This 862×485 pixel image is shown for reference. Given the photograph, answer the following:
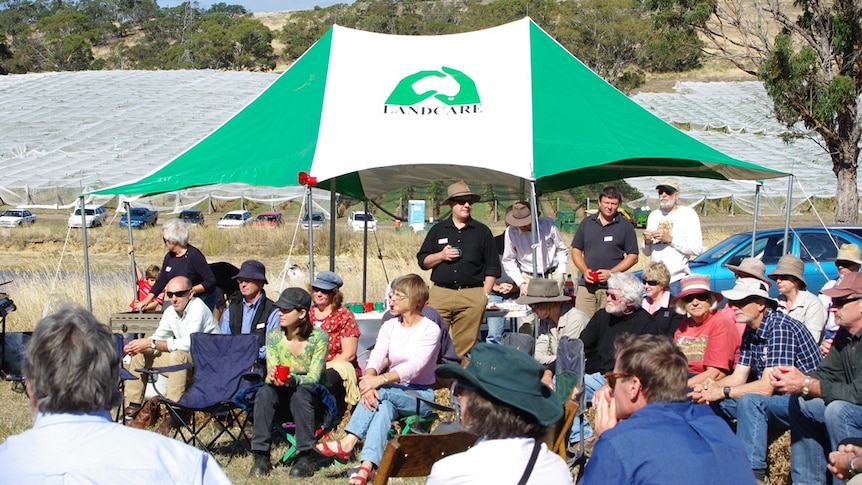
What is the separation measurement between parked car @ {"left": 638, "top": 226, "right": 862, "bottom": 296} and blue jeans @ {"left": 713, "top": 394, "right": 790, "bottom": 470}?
5.55m

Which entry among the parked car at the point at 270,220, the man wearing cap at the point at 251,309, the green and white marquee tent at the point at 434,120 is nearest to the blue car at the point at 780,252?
the green and white marquee tent at the point at 434,120

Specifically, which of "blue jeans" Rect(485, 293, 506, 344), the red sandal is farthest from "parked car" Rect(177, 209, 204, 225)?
the red sandal

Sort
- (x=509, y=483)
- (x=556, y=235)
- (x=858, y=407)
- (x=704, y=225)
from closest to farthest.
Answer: (x=509, y=483) < (x=858, y=407) < (x=556, y=235) < (x=704, y=225)

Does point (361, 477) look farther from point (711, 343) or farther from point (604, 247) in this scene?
point (604, 247)

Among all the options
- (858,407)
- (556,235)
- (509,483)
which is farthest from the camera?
(556,235)

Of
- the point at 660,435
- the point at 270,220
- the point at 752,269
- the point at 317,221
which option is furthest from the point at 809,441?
the point at 270,220

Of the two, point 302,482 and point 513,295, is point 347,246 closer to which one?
point 513,295

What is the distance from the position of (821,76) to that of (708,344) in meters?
13.2

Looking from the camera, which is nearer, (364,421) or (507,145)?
(364,421)

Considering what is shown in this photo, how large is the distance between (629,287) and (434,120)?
2.58 m

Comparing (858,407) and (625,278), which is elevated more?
(625,278)

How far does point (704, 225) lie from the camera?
91.8 ft

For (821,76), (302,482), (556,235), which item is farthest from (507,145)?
(821,76)

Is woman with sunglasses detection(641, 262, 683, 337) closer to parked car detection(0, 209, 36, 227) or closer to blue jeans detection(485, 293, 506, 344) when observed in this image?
blue jeans detection(485, 293, 506, 344)
